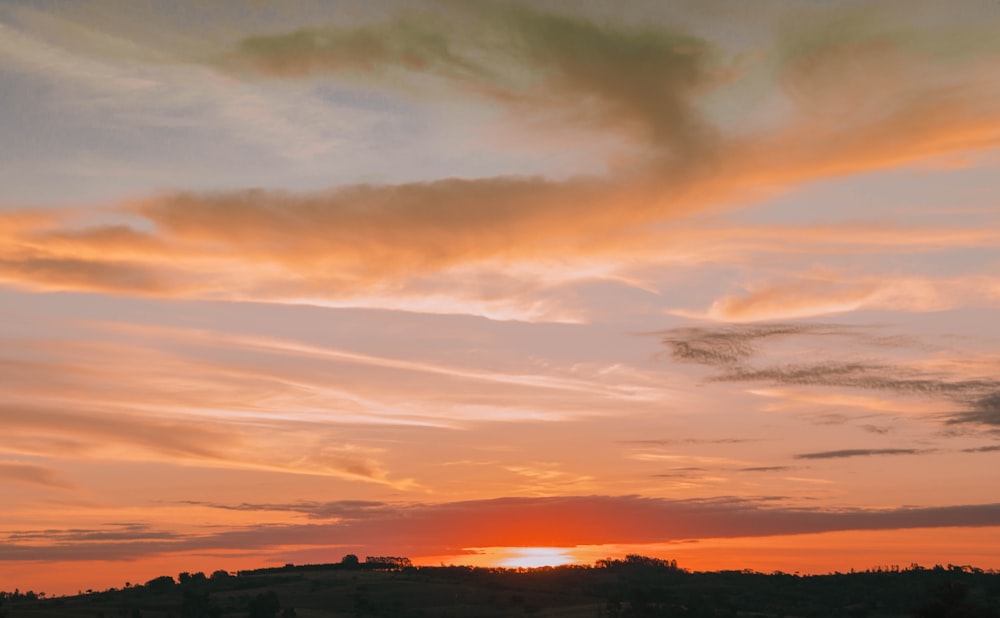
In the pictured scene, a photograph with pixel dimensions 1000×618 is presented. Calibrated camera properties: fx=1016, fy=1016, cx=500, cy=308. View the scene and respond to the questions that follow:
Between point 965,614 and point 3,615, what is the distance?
14727 centimetres

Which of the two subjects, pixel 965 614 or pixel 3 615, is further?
pixel 3 615

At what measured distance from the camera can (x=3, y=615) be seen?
170m

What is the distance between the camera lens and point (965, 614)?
119312mm
